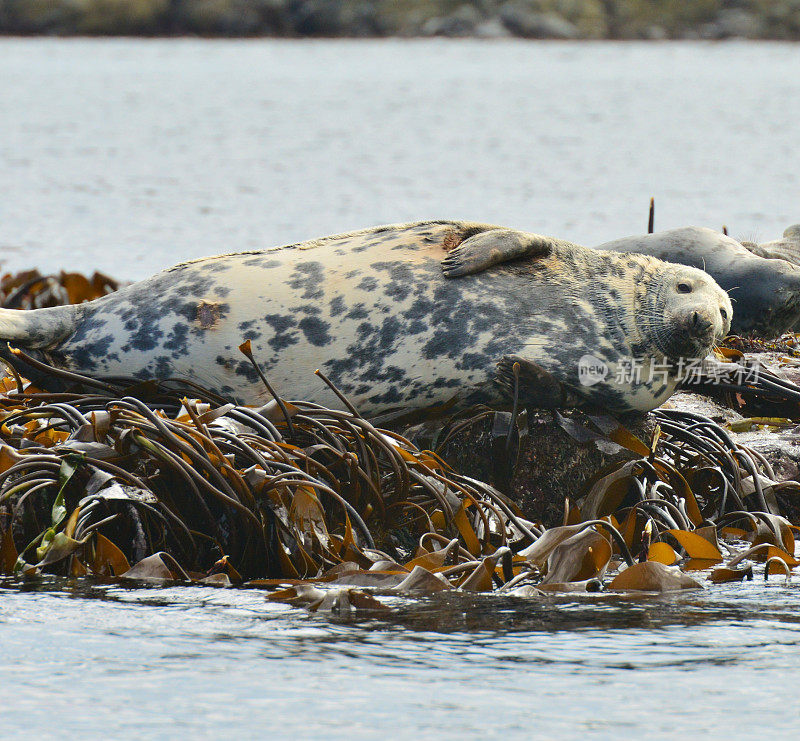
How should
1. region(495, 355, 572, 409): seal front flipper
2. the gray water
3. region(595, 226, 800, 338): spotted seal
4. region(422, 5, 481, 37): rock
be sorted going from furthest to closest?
region(422, 5, 481, 37): rock
region(595, 226, 800, 338): spotted seal
region(495, 355, 572, 409): seal front flipper
the gray water

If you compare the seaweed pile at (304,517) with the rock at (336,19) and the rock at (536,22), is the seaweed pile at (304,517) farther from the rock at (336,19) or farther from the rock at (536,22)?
the rock at (336,19)

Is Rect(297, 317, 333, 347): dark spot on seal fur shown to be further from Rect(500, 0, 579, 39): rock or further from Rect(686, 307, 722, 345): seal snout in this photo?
Rect(500, 0, 579, 39): rock

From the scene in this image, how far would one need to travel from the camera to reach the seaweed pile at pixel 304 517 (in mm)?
3408

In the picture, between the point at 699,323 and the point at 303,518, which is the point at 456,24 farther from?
the point at 303,518

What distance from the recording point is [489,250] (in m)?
4.50

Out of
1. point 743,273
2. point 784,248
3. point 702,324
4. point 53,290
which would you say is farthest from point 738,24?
point 702,324

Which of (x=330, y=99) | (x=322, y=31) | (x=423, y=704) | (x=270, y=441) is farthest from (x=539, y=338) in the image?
(x=322, y=31)

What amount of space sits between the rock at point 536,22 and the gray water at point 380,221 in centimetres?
1189

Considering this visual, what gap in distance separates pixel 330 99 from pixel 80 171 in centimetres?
1427

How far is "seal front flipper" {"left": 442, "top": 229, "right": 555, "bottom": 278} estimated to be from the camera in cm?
448

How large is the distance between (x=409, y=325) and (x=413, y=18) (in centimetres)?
5688

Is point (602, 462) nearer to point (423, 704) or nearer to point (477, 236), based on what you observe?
point (477, 236)

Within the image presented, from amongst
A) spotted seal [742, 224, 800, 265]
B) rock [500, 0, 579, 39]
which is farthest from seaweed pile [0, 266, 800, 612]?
rock [500, 0, 579, 39]

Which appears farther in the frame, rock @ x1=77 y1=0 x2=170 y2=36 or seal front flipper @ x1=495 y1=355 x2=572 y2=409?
rock @ x1=77 y1=0 x2=170 y2=36
